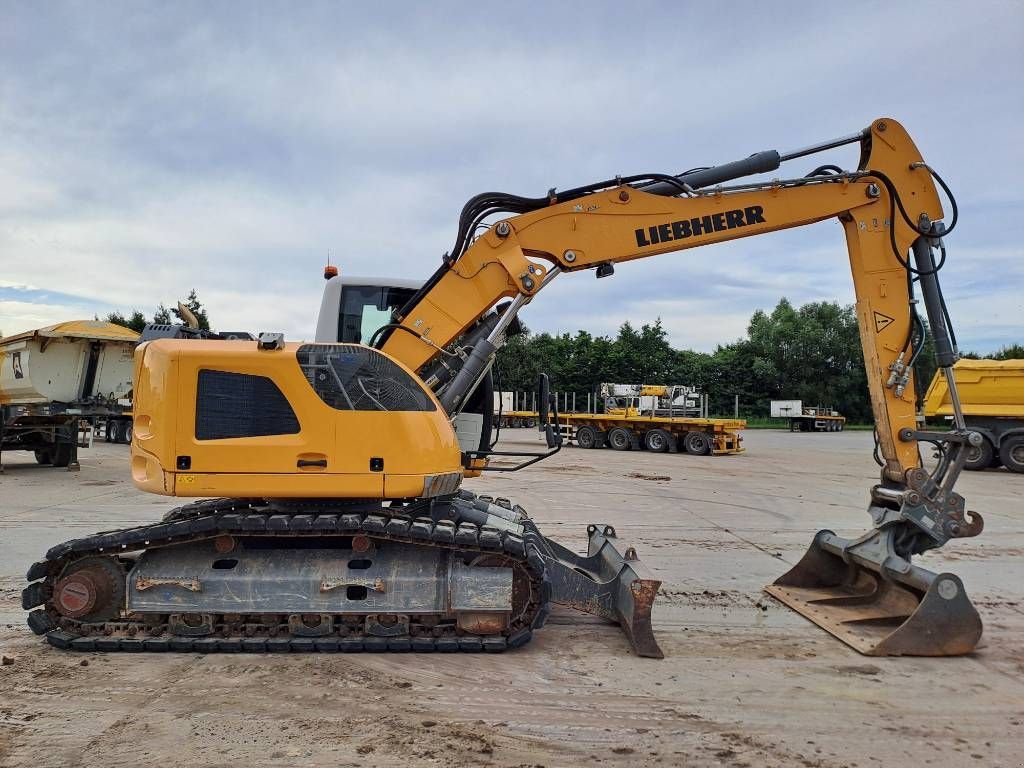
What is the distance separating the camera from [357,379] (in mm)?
5086

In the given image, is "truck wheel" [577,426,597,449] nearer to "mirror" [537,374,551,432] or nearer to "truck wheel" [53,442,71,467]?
"truck wheel" [53,442,71,467]

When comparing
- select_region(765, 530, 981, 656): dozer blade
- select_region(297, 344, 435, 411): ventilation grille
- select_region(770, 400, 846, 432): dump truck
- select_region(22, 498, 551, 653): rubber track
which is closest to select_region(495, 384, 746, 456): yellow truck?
select_region(765, 530, 981, 656): dozer blade

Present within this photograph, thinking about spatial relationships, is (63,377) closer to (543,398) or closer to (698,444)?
(543,398)

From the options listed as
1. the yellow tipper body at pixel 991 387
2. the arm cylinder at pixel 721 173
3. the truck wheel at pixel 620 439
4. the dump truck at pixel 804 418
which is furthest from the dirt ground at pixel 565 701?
the dump truck at pixel 804 418

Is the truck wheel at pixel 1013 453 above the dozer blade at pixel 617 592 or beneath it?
above


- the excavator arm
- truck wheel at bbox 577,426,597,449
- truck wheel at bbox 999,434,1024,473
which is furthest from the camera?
truck wheel at bbox 577,426,597,449

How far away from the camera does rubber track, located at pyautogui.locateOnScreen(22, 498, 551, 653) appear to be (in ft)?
16.0

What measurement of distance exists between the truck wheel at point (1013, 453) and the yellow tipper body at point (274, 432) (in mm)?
20015

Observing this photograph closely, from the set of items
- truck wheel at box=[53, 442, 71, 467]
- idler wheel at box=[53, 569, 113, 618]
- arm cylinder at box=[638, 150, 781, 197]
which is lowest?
truck wheel at box=[53, 442, 71, 467]

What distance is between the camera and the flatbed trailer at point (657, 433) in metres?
24.7

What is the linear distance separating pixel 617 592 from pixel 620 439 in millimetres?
21819

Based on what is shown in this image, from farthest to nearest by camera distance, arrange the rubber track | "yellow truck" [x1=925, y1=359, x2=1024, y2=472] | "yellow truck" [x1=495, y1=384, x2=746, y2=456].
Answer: "yellow truck" [x1=495, y1=384, x2=746, y2=456] → "yellow truck" [x1=925, y1=359, x2=1024, y2=472] → the rubber track

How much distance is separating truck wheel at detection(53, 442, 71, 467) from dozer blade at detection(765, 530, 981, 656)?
17.6 meters

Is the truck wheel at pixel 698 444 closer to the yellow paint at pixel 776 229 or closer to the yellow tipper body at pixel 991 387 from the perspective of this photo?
the yellow tipper body at pixel 991 387
